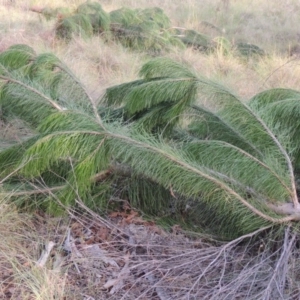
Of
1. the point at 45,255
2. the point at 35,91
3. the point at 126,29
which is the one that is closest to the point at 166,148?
the point at 45,255

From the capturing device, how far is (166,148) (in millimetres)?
1751

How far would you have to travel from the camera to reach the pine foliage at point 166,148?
1.75 metres

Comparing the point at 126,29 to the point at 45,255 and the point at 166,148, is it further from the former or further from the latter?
the point at 45,255

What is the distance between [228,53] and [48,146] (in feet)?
13.7

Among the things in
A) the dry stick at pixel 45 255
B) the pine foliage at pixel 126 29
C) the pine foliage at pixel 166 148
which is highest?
Result: the pine foliage at pixel 166 148

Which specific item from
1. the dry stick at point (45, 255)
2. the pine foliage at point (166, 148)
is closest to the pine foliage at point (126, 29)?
the pine foliage at point (166, 148)

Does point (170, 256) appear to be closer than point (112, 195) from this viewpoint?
Yes

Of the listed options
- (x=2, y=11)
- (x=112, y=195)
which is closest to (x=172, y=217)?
(x=112, y=195)

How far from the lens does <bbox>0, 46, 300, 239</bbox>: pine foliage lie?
1749 mm

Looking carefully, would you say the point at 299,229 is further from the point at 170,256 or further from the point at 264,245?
the point at 170,256

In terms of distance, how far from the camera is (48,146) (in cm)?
182

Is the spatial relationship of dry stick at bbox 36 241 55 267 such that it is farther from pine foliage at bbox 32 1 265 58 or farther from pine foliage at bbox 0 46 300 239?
pine foliage at bbox 32 1 265 58

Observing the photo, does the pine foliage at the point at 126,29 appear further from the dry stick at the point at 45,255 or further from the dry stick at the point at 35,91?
the dry stick at the point at 45,255

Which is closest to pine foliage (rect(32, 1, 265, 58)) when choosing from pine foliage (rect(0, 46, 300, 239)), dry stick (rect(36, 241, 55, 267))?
pine foliage (rect(0, 46, 300, 239))
